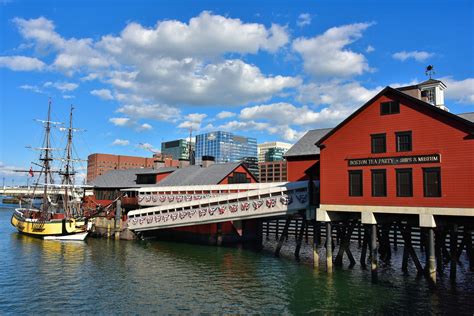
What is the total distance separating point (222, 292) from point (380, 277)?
470 inches

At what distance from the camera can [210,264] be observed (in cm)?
3228

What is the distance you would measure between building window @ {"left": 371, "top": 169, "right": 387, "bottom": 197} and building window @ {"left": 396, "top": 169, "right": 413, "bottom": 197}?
92cm

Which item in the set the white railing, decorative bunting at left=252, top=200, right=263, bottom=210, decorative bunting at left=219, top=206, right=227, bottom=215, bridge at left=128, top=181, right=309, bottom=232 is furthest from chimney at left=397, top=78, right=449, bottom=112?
decorative bunting at left=219, top=206, right=227, bottom=215

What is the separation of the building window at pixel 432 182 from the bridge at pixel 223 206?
961cm

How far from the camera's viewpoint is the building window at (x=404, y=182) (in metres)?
24.6

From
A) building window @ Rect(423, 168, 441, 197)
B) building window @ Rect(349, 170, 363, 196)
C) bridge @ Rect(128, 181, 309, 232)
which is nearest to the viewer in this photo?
building window @ Rect(423, 168, 441, 197)

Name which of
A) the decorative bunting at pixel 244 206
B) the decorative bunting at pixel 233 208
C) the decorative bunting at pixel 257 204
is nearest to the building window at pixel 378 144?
the decorative bunting at pixel 257 204

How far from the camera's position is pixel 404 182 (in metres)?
24.9

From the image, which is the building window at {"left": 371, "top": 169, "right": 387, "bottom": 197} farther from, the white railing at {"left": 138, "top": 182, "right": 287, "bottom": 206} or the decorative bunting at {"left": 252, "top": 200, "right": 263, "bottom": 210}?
the white railing at {"left": 138, "top": 182, "right": 287, "bottom": 206}

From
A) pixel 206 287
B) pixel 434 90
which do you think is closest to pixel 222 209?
pixel 206 287

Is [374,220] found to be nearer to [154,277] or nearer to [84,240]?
[154,277]

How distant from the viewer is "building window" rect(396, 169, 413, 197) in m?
24.6

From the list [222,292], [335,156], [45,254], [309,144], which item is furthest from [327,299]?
[45,254]

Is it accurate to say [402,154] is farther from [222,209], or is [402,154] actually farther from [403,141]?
[222,209]
